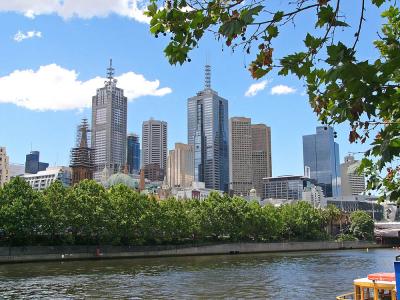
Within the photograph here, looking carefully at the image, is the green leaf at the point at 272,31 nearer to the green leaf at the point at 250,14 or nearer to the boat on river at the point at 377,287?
the green leaf at the point at 250,14

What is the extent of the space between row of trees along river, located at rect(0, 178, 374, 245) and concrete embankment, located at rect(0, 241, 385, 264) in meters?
1.97

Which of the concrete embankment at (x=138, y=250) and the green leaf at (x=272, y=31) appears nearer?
the green leaf at (x=272, y=31)

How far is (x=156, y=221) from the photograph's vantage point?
106 metres

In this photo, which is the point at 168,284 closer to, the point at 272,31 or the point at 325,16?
the point at 272,31

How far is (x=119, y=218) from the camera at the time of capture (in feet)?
323

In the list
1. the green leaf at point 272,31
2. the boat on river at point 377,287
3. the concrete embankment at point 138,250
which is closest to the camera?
the green leaf at point 272,31

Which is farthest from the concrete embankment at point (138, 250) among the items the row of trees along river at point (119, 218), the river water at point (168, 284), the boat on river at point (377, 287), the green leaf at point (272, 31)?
the green leaf at point (272, 31)

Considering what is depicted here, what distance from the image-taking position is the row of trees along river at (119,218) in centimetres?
8556

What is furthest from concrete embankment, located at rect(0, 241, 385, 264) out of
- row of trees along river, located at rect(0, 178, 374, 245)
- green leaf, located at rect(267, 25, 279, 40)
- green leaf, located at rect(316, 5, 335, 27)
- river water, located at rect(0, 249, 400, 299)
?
green leaf, located at rect(316, 5, 335, 27)

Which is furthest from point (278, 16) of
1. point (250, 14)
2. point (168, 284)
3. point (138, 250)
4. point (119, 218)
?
point (138, 250)

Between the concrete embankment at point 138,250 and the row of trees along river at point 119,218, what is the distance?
1.97 m

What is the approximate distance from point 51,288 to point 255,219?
8966 cm

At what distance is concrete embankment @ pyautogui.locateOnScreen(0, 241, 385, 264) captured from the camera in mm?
83062

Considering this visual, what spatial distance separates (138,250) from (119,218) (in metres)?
8.68
